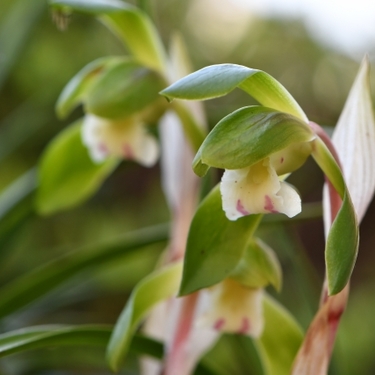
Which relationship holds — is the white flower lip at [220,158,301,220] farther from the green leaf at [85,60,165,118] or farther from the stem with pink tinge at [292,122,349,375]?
the green leaf at [85,60,165,118]

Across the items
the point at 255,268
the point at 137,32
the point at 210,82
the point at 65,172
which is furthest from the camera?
the point at 65,172

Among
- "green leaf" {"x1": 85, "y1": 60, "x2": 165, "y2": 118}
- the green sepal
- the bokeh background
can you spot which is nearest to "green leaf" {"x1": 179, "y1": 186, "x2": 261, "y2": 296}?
the green sepal

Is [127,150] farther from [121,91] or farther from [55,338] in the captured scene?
[55,338]

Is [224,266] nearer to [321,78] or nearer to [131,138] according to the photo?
[131,138]

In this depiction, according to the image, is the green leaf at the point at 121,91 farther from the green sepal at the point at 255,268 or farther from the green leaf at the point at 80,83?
the green sepal at the point at 255,268

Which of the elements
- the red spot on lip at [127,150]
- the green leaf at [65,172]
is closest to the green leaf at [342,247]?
the red spot on lip at [127,150]

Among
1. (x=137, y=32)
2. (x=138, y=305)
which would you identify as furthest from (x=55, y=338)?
(x=137, y=32)
